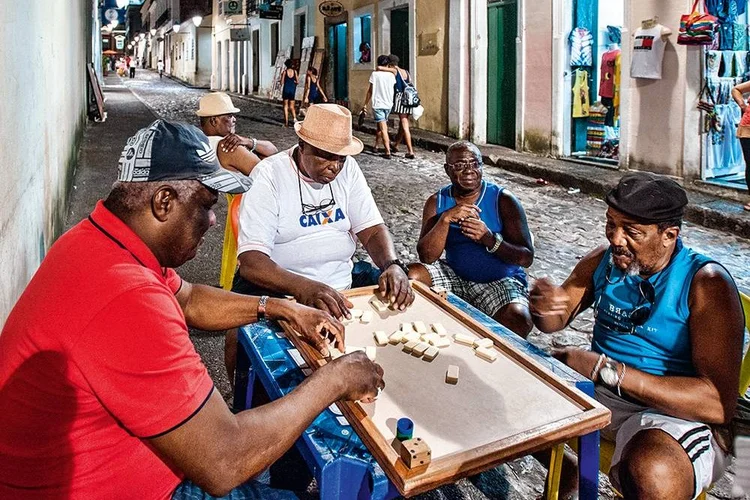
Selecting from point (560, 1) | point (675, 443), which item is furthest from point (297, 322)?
point (560, 1)

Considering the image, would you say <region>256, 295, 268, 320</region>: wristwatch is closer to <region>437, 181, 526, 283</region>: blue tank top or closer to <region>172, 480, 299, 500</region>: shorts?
<region>172, 480, 299, 500</region>: shorts

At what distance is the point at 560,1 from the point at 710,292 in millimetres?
9605

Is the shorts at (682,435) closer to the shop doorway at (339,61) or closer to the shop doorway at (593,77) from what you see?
the shop doorway at (593,77)

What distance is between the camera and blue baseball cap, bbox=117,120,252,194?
5.72ft

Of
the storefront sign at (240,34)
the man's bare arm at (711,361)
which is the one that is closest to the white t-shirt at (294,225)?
the man's bare arm at (711,361)

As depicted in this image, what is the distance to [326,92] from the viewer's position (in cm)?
2205

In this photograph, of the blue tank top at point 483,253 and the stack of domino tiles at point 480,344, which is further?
the blue tank top at point 483,253

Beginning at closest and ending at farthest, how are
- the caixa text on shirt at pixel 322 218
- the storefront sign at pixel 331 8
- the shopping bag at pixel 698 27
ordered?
the caixa text on shirt at pixel 322 218
the shopping bag at pixel 698 27
the storefront sign at pixel 331 8

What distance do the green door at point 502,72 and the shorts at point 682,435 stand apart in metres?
10.8

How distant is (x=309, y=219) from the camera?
3504mm

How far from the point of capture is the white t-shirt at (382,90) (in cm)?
1244

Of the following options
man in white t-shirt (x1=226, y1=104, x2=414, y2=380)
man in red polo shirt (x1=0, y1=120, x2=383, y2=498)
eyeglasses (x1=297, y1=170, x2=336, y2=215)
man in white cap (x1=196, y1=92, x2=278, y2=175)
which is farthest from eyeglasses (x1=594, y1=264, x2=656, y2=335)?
man in white cap (x1=196, y1=92, x2=278, y2=175)

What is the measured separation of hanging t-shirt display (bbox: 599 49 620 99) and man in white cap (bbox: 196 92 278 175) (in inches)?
271

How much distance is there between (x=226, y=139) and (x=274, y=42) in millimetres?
24571
